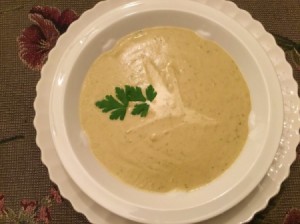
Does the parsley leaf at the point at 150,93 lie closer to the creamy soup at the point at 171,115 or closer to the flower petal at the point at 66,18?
the creamy soup at the point at 171,115

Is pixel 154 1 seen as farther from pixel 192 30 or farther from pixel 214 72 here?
pixel 214 72

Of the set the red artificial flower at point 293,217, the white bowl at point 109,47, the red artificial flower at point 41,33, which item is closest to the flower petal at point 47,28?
the red artificial flower at point 41,33

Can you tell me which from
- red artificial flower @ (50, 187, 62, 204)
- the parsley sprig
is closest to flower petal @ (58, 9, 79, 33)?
the parsley sprig

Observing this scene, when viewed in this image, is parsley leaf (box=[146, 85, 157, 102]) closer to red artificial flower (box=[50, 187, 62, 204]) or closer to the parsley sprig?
the parsley sprig

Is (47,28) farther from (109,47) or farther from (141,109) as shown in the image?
(141,109)

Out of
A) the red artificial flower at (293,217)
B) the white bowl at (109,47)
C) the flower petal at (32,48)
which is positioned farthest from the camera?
the flower petal at (32,48)

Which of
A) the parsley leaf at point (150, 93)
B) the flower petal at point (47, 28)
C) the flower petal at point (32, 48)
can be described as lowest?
the flower petal at point (32, 48)
